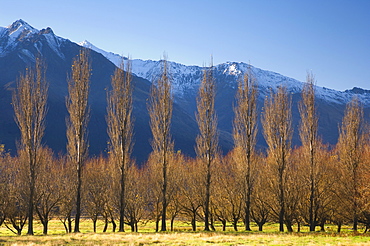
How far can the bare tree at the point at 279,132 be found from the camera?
3644 cm

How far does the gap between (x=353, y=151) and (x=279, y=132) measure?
8.64 metres

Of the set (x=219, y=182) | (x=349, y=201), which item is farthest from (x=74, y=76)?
(x=349, y=201)

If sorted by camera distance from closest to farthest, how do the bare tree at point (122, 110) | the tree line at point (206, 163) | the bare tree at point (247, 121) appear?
the tree line at point (206, 163) < the bare tree at point (122, 110) < the bare tree at point (247, 121)

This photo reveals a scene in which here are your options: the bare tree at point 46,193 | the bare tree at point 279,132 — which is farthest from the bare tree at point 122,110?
the bare tree at point 279,132

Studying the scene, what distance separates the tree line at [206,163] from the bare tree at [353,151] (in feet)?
0.34

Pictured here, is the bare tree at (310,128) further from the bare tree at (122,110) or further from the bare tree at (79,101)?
the bare tree at (79,101)

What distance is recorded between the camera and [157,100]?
38.8 m

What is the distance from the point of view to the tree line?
3500 centimetres

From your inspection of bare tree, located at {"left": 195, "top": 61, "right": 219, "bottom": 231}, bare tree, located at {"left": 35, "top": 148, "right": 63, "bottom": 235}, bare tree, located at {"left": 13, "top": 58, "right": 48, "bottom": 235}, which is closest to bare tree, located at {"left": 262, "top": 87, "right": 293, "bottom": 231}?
bare tree, located at {"left": 195, "top": 61, "right": 219, "bottom": 231}

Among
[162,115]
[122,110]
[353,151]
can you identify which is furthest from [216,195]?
[122,110]

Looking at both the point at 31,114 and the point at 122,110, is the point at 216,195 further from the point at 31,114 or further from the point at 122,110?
the point at 31,114

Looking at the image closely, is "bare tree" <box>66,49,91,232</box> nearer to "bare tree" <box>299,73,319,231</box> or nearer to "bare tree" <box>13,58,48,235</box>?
"bare tree" <box>13,58,48,235</box>

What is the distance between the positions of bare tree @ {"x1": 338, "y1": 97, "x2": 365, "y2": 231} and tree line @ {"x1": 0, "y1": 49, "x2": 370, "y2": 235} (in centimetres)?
10

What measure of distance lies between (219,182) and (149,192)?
435 inches
